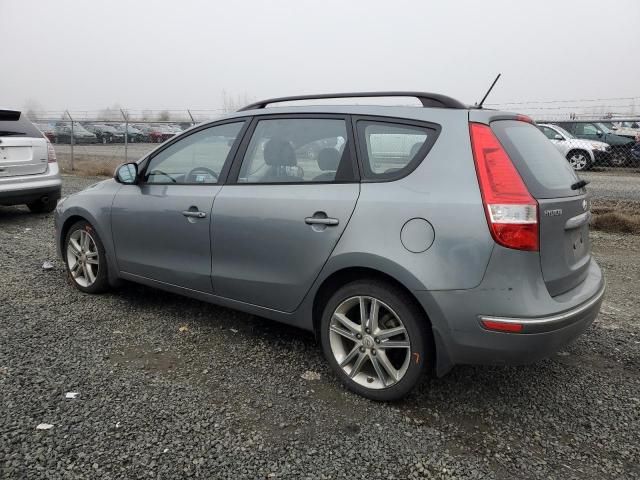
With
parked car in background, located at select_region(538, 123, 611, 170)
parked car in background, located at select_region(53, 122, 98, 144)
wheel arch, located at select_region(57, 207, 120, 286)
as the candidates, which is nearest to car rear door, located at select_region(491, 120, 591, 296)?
wheel arch, located at select_region(57, 207, 120, 286)

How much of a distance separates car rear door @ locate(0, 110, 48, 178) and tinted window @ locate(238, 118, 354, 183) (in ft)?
17.3

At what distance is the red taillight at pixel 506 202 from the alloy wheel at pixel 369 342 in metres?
0.69

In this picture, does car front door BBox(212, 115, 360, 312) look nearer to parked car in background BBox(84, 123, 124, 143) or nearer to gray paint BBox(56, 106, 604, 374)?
gray paint BBox(56, 106, 604, 374)

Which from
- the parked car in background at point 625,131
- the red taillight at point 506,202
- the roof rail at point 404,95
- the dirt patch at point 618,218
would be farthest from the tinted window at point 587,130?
the red taillight at point 506,202

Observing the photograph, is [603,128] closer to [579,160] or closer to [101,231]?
[579,160]

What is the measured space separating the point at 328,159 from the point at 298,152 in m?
0.26

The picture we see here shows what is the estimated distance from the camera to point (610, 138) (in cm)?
1585

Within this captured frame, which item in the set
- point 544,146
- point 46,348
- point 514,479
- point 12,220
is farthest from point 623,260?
point 12,220

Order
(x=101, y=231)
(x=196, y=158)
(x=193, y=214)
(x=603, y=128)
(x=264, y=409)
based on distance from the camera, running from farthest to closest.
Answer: (x=603, y=128)
(x=101, y=231)
(x=196, y=158)
(x=193, y=214)
(x=264, y=409)

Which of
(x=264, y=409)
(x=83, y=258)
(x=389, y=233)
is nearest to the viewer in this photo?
(x=389, y=233)

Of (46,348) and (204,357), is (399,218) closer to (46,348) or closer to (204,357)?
(204,357)

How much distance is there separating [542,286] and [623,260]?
4.00 m

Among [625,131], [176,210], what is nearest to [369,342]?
[176,210]

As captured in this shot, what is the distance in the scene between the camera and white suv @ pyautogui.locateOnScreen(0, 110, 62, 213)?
282 inches
